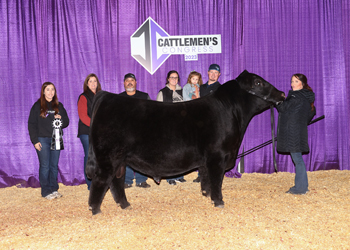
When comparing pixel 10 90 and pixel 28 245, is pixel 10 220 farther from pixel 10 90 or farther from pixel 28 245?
pixel 10 90

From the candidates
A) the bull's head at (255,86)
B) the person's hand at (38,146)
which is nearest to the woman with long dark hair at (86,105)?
the person's hand at (38,146)

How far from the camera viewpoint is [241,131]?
12.3 feet

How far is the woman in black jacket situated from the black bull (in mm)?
1378

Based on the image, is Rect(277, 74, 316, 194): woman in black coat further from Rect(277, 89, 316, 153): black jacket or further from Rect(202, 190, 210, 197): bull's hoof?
Rect(202, 190, 210, 197): bull's hoof

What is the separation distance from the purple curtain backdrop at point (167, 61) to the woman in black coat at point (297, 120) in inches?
61.8

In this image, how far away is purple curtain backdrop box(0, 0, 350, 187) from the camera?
5.41 meters

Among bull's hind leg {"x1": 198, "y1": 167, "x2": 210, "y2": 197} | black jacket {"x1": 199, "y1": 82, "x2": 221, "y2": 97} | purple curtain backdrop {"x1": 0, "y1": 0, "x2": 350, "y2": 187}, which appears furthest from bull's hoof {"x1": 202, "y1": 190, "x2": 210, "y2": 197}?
purple curtain backdrop {"x1": 0, "y1": 0, "x2": 350, "y2": 187}

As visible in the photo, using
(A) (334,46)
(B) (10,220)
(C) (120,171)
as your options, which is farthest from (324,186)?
(B) (10,220)

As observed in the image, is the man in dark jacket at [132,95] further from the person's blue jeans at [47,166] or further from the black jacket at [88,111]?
the person's blue jeans at [47,166]

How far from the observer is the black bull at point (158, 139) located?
3266 mm

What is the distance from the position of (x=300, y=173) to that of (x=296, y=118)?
822 mm

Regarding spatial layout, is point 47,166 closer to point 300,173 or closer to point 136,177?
point 136,177

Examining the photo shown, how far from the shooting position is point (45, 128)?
4418mm

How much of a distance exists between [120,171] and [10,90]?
3321 millimetres
